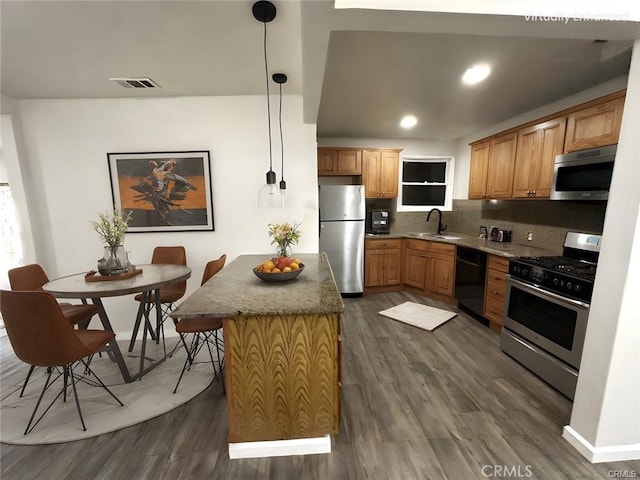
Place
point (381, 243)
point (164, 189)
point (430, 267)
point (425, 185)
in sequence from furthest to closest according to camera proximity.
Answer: point (425, 185) < point (381, 243) < point (430, 267) < point (164, 189)

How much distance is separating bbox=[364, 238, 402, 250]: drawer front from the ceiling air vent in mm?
3219

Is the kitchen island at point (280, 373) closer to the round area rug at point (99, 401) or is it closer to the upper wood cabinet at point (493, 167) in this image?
the round area rug at point (99, 401)

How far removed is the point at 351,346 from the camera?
2.73m

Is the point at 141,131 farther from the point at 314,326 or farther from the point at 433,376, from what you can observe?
the point at 433,376

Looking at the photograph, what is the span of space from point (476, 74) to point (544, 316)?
2.08m

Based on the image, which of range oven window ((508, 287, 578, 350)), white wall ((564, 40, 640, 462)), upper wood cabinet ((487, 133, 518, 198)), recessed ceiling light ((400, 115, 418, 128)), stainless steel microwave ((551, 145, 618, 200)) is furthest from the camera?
recessed ceiling light ((400, 115, 418, 128))

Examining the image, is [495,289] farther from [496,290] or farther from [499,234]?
[499,234]

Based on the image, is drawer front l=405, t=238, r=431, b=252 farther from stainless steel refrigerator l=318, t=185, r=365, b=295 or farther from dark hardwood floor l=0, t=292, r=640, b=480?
dark hardwood floor l=0, t=292, r=640, b=480

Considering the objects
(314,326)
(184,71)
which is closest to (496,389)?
(314,326)

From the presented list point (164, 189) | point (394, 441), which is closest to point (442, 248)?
point (394, 441)

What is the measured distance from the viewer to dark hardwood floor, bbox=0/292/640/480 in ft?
4.74

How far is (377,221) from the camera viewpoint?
178 inches

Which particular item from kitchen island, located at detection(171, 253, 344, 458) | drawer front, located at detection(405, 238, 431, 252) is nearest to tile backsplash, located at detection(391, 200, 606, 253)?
drawer front, located at detection(405, 238, 431, 252)

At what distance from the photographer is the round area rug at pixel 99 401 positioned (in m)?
1.73
